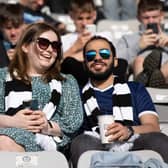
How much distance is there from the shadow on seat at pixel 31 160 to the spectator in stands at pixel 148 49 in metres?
1.73

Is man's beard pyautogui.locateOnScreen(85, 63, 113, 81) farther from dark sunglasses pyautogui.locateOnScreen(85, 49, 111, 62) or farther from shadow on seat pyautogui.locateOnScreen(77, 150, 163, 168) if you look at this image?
shadow on seat pyautogui.locateOnScreen(77, 150, 163, 168)

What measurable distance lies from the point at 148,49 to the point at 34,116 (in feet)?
6.47

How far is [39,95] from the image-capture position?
4828 millimetres

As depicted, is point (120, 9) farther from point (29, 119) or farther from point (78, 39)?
point (29, 119)

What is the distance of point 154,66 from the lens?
5.86 m

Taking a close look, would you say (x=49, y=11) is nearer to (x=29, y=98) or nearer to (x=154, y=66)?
(x=154, y=66)

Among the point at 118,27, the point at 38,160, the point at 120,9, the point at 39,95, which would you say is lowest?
the point at 38,160

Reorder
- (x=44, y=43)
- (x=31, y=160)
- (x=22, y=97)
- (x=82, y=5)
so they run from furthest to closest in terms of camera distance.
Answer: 1. (x=82, y=5)
2. (x=44, y=43)
3. (x=22, y=97)
4. (x=31, y=160)

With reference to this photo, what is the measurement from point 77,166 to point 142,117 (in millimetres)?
875

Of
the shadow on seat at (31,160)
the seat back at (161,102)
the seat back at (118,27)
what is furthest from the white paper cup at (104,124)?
the seat back at (118,27)

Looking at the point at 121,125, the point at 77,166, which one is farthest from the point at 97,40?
the point at 77,166

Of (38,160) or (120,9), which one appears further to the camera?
(120,9)

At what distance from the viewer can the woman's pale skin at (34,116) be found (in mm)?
4578

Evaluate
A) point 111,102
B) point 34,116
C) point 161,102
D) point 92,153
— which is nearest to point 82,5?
point 161,102
